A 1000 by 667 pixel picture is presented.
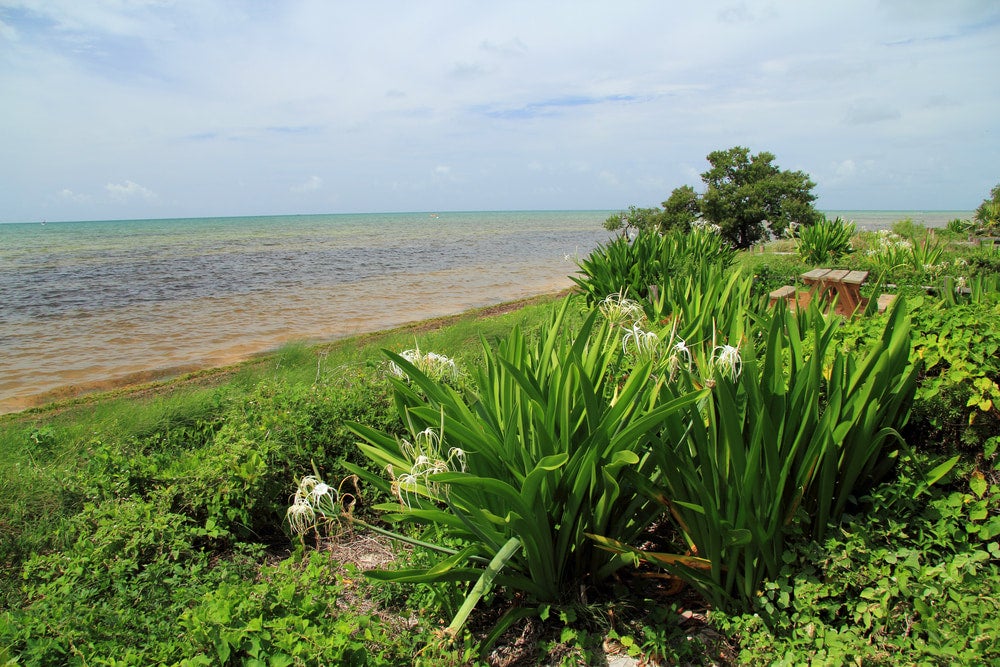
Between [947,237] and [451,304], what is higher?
[947,237]

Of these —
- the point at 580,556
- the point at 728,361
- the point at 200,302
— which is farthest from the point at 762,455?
the point at 200,302

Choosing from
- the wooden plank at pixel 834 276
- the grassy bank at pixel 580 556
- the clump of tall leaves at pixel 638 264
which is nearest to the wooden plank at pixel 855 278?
the wooden plank at pixel 834 276

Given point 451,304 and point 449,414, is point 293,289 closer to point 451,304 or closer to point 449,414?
point 451,304

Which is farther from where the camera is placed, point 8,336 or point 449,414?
point 8,336

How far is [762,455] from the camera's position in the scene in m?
2.04

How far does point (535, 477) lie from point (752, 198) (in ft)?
59.5

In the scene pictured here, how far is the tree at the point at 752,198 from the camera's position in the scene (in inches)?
688

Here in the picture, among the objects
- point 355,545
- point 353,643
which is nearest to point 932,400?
point 353,643

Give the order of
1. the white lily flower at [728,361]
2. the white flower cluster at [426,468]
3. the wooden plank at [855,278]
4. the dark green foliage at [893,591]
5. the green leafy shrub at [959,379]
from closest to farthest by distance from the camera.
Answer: the dark green foliage at [893,591]
the white flower cluster at [426,468]
the white lily flower at [728,361]
the green leafy shrub at [959,379]
the wooden plank at [855,278]

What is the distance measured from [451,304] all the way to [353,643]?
12.9 metres

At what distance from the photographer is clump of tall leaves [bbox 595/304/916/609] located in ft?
6.39

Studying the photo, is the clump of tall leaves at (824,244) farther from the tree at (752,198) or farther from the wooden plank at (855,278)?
the tree at (752,198)

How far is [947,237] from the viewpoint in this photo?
13844 mm

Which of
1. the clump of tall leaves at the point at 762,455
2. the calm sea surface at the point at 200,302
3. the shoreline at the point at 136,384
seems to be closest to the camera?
the clump of tall leaves at the point at 762,455
